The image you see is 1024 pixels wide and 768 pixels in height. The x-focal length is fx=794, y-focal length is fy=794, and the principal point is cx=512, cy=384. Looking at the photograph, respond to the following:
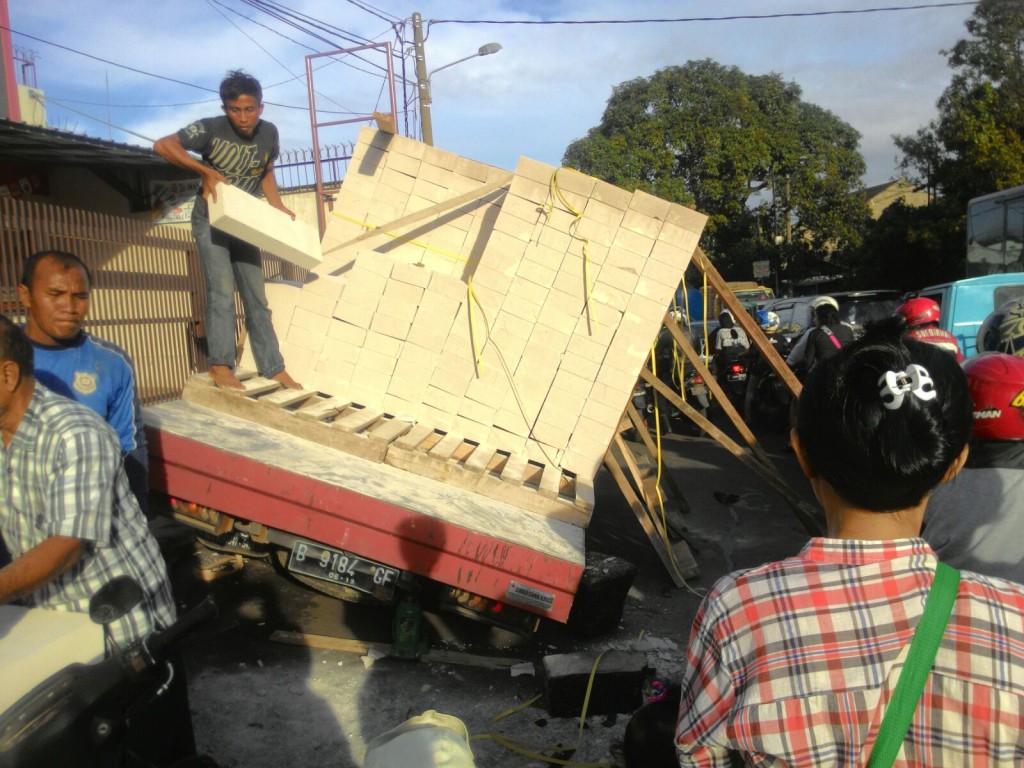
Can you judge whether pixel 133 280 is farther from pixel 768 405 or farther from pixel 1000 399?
pixel 768 405

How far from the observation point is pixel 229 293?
497 cm

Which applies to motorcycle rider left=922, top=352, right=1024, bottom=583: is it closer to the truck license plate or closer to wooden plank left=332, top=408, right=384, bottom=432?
the truck license plate

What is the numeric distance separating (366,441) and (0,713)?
277 centimetres

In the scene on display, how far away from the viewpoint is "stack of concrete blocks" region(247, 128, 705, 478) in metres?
5.16

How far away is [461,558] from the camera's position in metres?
3.77

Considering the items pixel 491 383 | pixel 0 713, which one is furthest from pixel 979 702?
pixel 491 383

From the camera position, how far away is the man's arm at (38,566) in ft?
6.46

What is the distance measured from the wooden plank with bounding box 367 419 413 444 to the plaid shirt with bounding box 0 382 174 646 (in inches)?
91.1

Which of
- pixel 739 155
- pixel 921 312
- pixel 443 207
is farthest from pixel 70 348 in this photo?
pixel 739 155

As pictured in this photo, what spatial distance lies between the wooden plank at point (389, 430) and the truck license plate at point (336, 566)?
894mm

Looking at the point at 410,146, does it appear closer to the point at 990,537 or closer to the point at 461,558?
the point at 461,558

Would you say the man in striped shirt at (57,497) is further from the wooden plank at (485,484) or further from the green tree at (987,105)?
the green tree at (987,105)

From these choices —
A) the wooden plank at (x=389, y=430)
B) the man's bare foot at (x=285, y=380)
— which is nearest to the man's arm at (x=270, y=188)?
the man's bare foot at (x=285, y=380)

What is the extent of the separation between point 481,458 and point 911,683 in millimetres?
3832
